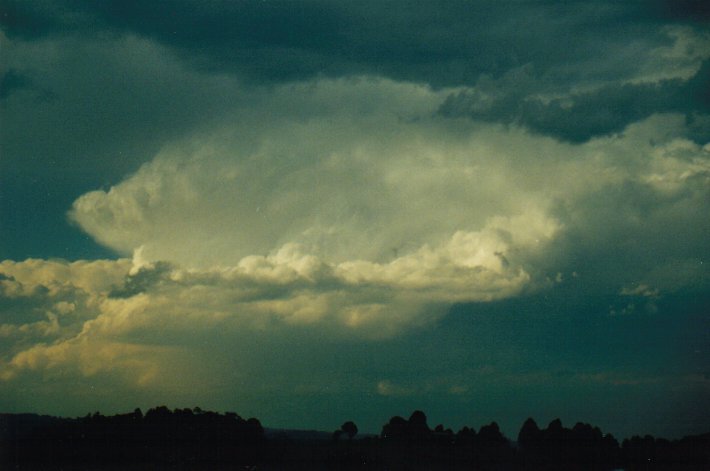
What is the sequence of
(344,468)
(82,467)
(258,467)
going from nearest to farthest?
(82,467) < (258,467) < (344,468)

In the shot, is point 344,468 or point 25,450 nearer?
point 25,450

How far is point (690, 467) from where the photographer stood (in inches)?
7746

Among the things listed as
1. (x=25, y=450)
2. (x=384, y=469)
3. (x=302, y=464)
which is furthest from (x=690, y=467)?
(x=25, y=450)

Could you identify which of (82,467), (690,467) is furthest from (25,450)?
(690,467)

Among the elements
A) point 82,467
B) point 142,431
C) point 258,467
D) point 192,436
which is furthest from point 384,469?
point 82,467

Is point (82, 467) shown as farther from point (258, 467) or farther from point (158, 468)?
point (258, 467)

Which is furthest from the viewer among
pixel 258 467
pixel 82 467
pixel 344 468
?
pixel 344 468

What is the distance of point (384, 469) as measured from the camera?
198125 mm

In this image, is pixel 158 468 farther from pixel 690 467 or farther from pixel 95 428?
pixel 690 467

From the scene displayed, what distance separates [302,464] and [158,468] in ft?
119

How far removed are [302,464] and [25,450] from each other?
61210 mm

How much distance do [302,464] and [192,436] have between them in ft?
93.0

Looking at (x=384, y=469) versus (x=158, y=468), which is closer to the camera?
(x=158, y=468)

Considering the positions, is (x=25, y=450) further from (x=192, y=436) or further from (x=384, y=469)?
(x=384, y=469)
